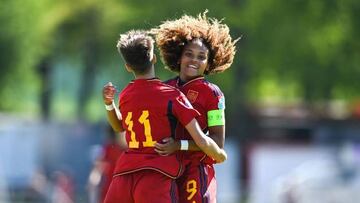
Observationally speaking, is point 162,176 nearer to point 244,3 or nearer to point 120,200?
point 120,200

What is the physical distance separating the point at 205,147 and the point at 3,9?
93.3 feet

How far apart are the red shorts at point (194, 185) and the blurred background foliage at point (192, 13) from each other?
17.8 m

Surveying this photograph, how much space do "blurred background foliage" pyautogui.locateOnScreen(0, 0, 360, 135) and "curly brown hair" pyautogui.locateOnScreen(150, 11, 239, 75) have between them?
17.5 metres

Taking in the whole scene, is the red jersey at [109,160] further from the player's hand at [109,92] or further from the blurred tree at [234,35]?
the blurred tree at [234,35]

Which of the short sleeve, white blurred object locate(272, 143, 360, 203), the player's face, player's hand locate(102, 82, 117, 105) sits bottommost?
white blurred object locate(272, 143, 360, 203)

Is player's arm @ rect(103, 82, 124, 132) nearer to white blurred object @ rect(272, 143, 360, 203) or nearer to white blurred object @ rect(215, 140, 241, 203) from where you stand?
white blurred object @ rect(272, 143, 360, 203)

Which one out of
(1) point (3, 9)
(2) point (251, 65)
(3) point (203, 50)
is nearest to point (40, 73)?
(1) point (3, 9)

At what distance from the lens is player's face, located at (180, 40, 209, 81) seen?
8938 mm

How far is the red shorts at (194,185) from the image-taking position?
8875 millimetres

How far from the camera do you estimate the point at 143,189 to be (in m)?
8.59

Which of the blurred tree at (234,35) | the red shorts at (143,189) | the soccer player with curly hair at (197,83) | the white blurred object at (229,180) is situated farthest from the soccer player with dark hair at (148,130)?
the blurred tree at (234,35)

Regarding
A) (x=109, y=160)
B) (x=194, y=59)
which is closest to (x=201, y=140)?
(x=194, y=59)

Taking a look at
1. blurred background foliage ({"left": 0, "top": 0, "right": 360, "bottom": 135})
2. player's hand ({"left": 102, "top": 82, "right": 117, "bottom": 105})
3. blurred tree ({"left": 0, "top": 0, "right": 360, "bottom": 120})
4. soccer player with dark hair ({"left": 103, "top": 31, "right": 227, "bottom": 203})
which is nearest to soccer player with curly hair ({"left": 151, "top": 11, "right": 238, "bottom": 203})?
soccer player with dark hair ({"left": 103, "top": 31, "right": 227, "bottom": 203})

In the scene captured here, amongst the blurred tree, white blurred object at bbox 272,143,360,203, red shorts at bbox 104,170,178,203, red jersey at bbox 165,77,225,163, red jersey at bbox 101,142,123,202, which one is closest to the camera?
red shorts at bbox 104,170,178,203
